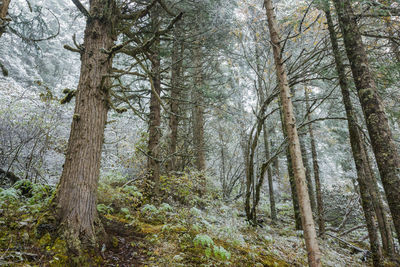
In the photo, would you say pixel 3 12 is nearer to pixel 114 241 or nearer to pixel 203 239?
pixel 114 241

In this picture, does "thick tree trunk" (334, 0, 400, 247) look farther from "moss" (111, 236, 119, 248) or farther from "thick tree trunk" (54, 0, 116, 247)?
"thick tree trunk" (54, 0, 116, 247)

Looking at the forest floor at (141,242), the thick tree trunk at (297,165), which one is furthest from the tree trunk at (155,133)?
the thick tree trunk at (297,165)

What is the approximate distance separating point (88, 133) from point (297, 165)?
3.62 meters

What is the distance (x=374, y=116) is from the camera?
383 cm

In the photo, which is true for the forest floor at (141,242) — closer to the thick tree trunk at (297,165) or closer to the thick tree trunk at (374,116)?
the thick tree trunk at (297,165)

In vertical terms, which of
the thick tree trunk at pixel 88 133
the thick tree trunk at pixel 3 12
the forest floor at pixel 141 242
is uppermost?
the thick tree trunk at pixel 3 12

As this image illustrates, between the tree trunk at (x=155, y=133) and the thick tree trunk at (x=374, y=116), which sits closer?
the thick tree trunk at (x=374, y=116)

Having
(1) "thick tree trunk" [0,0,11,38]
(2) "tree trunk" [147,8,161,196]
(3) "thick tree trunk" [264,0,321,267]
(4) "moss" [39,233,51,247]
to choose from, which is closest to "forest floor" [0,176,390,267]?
(4) "moss" [39,233,51,247]

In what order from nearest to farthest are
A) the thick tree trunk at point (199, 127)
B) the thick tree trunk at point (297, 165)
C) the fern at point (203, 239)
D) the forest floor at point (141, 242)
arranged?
the forest floor at point (141, 242) → the thick tree trunk at point (297, 165) → the fern at point (203, 239) → the thick tree trunk at point (199, 127)

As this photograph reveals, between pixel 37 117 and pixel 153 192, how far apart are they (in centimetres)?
514

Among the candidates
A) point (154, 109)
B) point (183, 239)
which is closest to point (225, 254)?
point (183, 239)

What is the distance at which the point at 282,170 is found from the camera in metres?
20.5

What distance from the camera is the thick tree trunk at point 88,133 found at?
3.02 m

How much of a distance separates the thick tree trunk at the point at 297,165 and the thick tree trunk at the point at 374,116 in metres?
1.49
